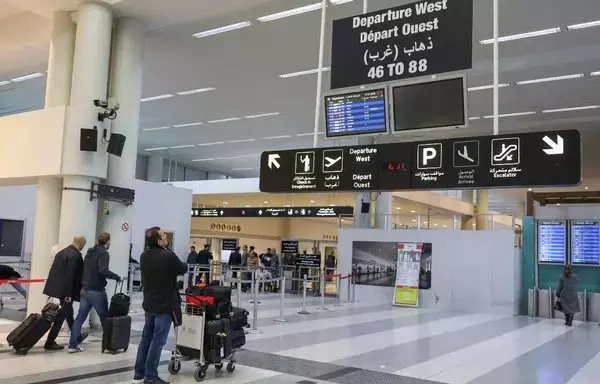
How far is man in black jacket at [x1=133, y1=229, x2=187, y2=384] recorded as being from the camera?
545 cm

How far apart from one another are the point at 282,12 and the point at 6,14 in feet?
18.4

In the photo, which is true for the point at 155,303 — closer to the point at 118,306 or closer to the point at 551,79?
the point at 118,306

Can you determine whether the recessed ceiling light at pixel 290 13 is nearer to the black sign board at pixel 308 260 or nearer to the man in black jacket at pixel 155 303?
the man in black jacket at pixel 155 303

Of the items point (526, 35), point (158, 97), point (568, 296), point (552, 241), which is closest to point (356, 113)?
point (526, 35)

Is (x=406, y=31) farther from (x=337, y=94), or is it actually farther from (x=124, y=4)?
(x=124, y=4)

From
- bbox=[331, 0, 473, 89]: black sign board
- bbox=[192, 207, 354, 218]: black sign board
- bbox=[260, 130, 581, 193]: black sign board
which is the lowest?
bbox=[260, 130, 581, 193]: black sign board

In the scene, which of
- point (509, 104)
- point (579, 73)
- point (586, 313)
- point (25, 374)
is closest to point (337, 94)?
point (25, 374)

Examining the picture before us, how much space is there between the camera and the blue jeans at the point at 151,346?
17.9ft

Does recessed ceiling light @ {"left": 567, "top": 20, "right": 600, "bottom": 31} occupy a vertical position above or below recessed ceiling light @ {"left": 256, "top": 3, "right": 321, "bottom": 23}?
below

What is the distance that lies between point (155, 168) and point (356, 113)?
20154 millimetres

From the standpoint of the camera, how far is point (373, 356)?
7531 millimetres

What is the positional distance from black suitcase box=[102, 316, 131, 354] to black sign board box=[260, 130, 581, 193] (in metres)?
2.50

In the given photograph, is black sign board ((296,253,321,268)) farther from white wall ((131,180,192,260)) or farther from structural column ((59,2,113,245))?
structural column ((59,2,113,245))

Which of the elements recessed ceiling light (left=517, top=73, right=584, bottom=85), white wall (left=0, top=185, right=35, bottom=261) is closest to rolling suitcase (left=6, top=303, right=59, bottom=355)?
white wall (left=0, top=185, right=35, bottom=261)
